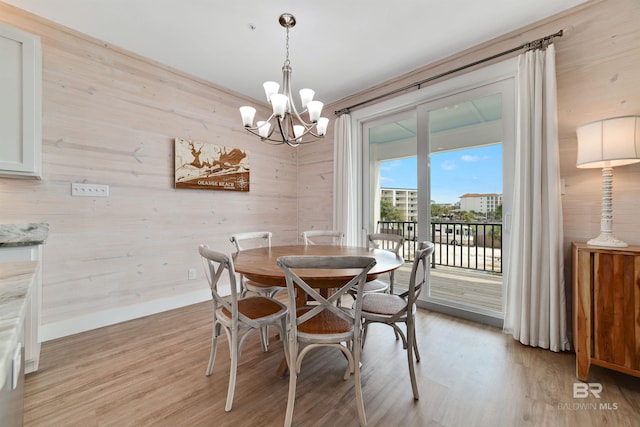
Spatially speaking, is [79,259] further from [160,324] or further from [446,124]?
[446,124]

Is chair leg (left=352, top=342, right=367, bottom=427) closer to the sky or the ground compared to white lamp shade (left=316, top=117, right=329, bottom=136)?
closer to the ground

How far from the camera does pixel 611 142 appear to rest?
68.2 inches

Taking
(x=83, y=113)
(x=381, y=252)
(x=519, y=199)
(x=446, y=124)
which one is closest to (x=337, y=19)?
(x=446, y=124)

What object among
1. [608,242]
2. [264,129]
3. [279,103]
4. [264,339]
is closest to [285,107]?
[279,103]

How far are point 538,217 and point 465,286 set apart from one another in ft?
5.52

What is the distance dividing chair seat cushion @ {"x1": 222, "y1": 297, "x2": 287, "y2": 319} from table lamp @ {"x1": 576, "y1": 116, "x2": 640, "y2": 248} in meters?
2.22

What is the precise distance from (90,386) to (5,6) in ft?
9.78

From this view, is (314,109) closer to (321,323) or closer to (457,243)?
(321,323)

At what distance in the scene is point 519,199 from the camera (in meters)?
2.27

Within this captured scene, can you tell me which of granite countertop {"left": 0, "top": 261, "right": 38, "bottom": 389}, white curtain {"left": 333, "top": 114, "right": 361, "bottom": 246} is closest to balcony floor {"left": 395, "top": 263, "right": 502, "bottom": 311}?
white curtain {"left": 333, "top": 114, "right": 361, "bottom": 246}

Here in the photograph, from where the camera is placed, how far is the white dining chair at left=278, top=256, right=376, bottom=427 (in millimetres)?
1286

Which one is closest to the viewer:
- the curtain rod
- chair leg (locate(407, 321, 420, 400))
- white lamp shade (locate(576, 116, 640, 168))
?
chair leg (locate(407, 321, 420, 400))
